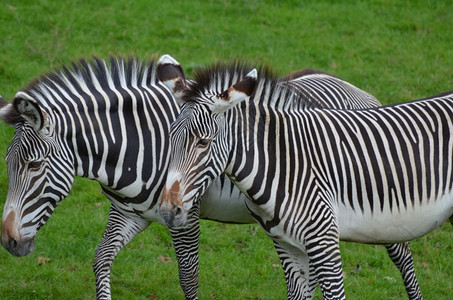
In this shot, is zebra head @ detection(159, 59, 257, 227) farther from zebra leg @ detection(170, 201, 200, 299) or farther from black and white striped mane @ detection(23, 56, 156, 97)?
zebra leg @ detection(170, 201, 200, 299)

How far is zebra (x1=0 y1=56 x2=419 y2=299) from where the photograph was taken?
5.49 metres

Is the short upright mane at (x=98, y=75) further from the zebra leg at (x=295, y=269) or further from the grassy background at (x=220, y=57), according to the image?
the grassy background at (x=220, y=57)

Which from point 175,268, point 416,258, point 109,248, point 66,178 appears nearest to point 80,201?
point 175,268

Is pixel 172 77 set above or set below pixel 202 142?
above

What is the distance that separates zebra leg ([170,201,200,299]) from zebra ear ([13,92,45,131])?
179 centimetres

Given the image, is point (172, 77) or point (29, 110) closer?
point (29, 110)

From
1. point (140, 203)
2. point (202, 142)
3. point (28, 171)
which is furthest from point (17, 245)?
point (202, 142)

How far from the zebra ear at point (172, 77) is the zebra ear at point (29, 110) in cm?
103

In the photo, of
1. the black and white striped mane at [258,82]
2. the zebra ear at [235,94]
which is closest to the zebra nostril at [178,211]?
the zebra ear at [235,94]

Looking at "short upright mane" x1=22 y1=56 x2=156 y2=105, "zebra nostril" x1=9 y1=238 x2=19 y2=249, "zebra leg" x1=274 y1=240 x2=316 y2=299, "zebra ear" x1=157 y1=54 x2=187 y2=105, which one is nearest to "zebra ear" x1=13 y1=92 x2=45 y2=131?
"short upright mane" x1=22 y1=56 x2=156 y2=105

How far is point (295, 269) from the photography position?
6.15 metres

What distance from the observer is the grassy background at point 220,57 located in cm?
802

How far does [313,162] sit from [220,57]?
266 inches

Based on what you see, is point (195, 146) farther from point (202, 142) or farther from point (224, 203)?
point (224, 203)
